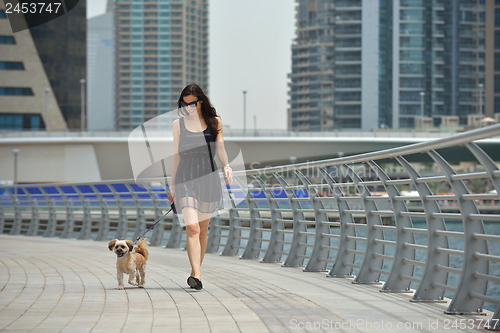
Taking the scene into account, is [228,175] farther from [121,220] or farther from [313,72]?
[313,72]

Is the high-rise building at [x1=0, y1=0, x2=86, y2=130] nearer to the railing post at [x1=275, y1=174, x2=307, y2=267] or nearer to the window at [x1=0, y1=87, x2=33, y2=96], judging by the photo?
the window at [x1=0, y1=87, x2=33, y2=96]

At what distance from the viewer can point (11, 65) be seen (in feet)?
343

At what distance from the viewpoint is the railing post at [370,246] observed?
344 inches

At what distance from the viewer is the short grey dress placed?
821cm

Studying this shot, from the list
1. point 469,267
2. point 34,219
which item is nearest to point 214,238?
point 469,267

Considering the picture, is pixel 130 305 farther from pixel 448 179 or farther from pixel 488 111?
pixel 488 111

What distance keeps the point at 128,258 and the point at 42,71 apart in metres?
102

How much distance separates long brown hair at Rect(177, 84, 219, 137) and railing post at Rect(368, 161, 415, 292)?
5.32ft

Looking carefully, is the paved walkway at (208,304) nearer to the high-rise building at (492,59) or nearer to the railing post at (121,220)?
the railing post at (121,220)

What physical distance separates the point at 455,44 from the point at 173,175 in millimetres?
167512

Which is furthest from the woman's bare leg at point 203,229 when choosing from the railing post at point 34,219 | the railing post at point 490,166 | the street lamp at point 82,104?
the street lamp at point 82,104

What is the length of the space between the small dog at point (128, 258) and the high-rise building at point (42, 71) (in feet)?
301

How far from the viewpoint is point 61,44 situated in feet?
375

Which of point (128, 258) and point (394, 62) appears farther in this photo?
point (394, 62)
